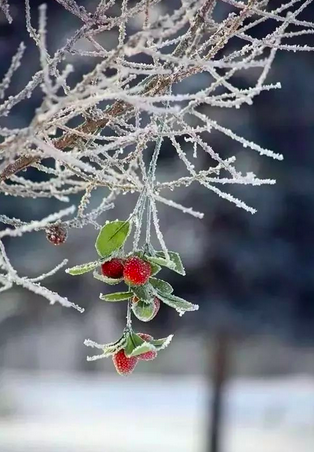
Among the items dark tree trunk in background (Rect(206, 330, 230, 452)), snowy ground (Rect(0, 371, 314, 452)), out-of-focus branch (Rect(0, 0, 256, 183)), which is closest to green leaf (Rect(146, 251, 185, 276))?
out-of-focus branch (Rect(0, 0, 256, 183))

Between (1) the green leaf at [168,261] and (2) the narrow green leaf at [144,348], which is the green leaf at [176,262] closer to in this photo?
(1) the green leaf at [168,261]

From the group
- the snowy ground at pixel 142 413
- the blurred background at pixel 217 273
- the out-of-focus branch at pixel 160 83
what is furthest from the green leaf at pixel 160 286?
the snowy ground at pixel 142 413

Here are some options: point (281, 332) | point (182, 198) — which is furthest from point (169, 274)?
point (281, 332)

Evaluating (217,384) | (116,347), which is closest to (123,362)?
A: (116,347)

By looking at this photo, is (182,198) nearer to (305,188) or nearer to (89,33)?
(305,188)

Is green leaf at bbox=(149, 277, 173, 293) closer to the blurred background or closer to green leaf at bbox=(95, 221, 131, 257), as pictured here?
green leaf at bbox=(95, 221, 131, 257)

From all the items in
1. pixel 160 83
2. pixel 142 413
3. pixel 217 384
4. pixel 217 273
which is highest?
pixel 217 273

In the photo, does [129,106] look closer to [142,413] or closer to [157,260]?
[157,260]
